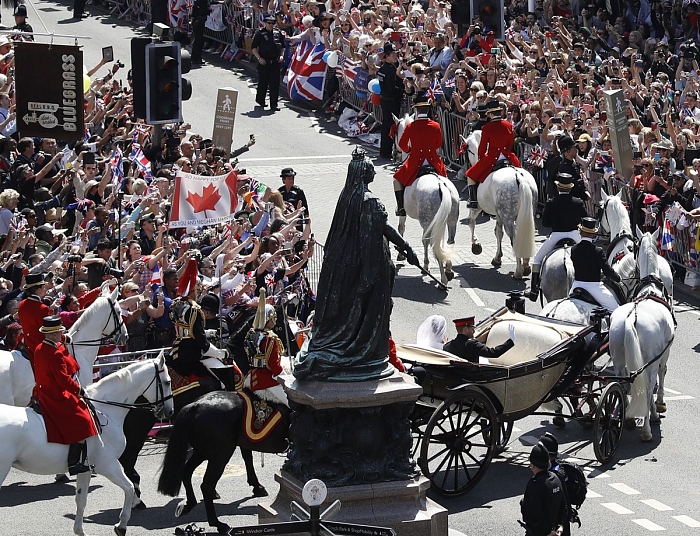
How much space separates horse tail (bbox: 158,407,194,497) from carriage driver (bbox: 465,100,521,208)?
10.9 meters

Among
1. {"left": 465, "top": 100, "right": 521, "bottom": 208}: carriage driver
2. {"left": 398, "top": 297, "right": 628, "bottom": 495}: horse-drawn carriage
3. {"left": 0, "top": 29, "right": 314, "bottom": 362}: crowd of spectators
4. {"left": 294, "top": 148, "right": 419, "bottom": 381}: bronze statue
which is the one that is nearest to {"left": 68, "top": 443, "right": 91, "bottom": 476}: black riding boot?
{"left": 0, "top": 29, "right": 314, "bottom": 362}: crowd of spectators

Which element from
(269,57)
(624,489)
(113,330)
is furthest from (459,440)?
(269,57)

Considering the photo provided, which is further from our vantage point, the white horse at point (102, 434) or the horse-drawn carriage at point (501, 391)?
the horse-drawn carriage at point (501, 391)

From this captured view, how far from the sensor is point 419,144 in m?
24.5

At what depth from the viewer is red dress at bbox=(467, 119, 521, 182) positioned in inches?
975

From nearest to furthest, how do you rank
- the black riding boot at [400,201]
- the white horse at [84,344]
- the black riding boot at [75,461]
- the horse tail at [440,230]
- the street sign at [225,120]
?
1. the black riding boot at [75,461]
2. the white horse at [84,344]
3. the horse tail at [440,230]
4. the black riding boot at [400,201]
5. the street sign at [225,120]

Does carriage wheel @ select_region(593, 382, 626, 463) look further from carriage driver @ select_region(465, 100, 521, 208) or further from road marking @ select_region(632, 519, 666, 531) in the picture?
Answer: carriage driver @ select_region(465, 100, 521, 208)

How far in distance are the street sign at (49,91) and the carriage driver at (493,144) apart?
6.43 metres

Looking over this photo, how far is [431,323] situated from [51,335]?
451cm

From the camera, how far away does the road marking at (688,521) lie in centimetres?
1533

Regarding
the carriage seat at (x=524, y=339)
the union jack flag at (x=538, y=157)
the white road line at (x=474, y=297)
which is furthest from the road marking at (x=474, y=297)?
the carriage seat at (x=524, y=339)

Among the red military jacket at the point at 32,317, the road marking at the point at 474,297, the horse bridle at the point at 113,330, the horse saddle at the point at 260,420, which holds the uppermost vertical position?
the red military jacket at the point at 32,317

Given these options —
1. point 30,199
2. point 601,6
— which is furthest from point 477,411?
point 601,6

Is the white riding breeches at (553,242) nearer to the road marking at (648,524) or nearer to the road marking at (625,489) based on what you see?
the road marking at (625,489)
